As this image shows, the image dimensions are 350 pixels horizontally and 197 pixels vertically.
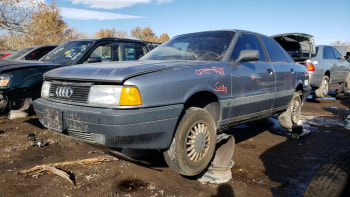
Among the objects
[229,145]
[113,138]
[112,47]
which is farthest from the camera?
[112,47]

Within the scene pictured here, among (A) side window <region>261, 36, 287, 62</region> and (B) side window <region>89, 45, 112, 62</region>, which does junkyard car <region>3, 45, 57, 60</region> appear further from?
(A) side window <region>261, 36, 287, 62</region>

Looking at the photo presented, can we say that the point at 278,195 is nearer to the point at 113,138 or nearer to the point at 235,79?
the point at 235,79

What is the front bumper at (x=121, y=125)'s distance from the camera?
2.02m

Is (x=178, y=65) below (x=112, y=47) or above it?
below

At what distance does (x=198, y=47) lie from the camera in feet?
10.4

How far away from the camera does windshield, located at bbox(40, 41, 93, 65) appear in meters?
4.74

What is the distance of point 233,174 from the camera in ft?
9.05

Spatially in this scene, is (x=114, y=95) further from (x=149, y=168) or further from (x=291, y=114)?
(x=291, y=114)

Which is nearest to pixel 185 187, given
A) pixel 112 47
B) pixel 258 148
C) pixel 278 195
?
pixel 278 195

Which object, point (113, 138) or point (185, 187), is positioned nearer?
point (113, 138)

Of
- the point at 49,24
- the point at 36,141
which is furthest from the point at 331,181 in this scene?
the point at 49,24

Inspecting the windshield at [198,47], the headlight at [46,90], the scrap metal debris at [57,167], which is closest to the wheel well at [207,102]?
the windshield at [198,47]

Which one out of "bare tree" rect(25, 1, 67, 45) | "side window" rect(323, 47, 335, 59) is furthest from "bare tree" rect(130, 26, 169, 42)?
"side window" rect(323, 47, 335, 59)

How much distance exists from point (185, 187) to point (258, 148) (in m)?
1.67
